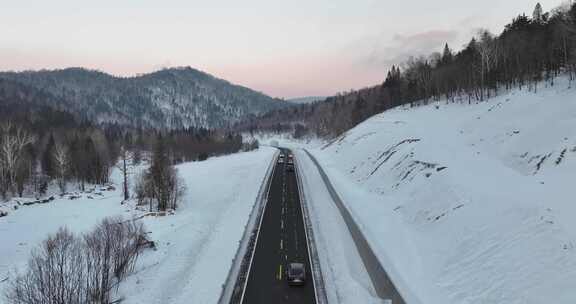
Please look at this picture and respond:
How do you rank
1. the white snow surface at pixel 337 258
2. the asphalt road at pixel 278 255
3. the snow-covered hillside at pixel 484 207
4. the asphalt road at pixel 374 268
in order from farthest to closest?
1. the asphalt road at pixel 278 255
2. the white snow surface at pixel 337 258
3. the asphalt road at pixel 374 268
4. the snow-covered hillside at pixel 484 207

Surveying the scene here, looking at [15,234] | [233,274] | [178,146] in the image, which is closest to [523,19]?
[233,274]

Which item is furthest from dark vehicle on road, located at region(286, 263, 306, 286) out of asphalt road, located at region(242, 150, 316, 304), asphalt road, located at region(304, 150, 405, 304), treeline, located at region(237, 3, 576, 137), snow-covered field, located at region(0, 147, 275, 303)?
treeline, located at region(237, 3, 576, 137)

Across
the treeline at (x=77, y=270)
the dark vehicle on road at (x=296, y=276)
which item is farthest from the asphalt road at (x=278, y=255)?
the treeline at (x=77, y=270)

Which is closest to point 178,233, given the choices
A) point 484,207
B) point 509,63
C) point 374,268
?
point 374,268

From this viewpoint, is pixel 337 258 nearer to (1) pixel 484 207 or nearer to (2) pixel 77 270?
(1) pixel 484 207

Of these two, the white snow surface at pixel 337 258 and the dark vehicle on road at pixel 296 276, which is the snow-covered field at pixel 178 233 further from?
the white snow surface at pixel 337 258

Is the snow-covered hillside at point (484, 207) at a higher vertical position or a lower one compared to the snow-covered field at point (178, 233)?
higher
